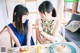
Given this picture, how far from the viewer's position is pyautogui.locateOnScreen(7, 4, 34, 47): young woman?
114 centimetres

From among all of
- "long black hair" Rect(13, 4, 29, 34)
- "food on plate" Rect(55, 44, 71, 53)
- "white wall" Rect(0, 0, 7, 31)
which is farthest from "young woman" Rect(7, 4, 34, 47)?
"white wall" Rect(0, 0, 7, 31)

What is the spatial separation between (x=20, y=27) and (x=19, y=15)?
0.41 ft

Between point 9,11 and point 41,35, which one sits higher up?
point 9,11

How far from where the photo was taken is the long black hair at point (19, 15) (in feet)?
3.71

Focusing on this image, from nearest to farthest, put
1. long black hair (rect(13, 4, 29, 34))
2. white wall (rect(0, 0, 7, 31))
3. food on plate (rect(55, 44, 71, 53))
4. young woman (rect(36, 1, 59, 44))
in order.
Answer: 1. food on plate (rect(55, 44, 71, 53))
2. long black hair (rect(13, 4, 29, 34))
3. young woman (rect(36, 1, 59, 44))
4. white wall (rect(0, 0, 7, 31))

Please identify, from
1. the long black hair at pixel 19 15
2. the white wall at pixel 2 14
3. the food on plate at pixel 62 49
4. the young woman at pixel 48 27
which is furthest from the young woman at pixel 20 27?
the white wall at pixel 2 14

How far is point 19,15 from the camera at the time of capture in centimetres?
114

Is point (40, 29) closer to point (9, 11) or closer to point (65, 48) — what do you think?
point (65, 48)

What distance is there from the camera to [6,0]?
7.62ft

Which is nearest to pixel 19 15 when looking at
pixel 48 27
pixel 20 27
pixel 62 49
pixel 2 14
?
pixel 20 27

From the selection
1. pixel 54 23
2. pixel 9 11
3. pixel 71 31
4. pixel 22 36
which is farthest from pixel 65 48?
pixel 9 11

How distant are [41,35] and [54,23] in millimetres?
204

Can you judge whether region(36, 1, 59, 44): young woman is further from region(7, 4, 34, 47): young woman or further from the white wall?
the white wall

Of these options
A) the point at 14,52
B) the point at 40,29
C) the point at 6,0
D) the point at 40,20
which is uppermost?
the point at 6,0
